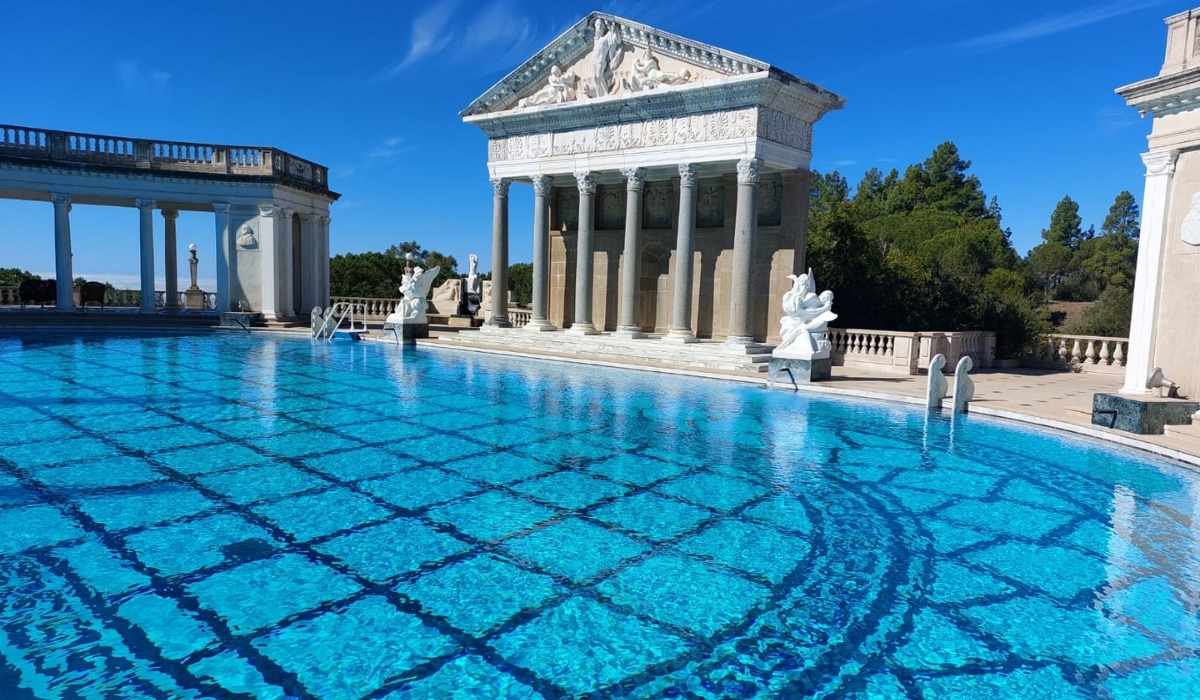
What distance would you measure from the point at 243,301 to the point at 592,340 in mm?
15706

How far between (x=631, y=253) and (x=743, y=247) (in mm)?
3704

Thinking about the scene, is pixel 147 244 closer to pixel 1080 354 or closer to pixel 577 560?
pixel 577 560

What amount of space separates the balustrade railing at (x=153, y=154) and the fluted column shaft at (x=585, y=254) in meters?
13.5

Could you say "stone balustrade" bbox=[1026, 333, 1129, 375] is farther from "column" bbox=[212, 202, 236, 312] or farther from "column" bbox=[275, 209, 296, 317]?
"column" bbox=[212, 202, 236, 312]

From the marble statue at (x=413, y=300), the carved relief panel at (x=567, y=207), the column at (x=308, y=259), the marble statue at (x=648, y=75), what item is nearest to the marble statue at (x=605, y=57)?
the marble statue at (x=648, y=75)

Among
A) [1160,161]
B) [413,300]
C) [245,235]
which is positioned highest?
[1160,161]

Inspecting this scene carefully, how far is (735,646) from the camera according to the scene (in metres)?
4.20

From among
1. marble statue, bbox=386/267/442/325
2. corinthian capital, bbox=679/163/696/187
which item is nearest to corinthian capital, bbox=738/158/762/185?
corinthian capital, bbox=679/163/696/187

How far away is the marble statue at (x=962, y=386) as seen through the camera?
38.7ft

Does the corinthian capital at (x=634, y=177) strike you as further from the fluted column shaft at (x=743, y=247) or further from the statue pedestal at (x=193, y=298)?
the statue pedestal at (x=193, y=298)

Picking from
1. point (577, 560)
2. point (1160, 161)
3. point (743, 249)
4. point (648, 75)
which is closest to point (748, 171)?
point (743, 249)

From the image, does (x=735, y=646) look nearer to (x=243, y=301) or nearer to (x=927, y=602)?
(x=927, y=602)

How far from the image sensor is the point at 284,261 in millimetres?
28719

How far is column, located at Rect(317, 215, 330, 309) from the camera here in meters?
30.9
